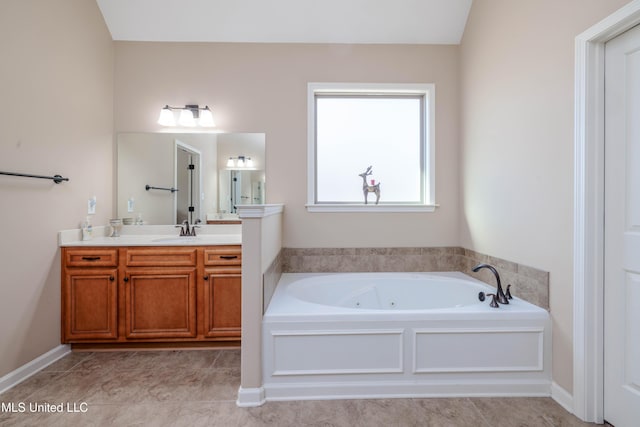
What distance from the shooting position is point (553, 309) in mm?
1942

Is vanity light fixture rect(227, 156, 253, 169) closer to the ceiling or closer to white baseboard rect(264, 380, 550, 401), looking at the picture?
the ceiling

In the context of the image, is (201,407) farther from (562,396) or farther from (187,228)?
(562,396)

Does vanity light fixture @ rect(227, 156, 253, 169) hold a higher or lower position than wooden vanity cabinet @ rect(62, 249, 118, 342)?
higher

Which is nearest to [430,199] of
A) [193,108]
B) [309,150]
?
[309,150]

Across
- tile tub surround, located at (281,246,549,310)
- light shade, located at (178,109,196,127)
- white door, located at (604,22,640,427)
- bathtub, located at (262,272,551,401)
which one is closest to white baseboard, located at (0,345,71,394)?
bathtub, located at (262,272,551,401)

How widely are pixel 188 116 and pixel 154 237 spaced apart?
114cm

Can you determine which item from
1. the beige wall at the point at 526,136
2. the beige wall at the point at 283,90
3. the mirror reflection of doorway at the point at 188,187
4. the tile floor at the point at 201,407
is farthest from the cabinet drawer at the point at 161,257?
the beige wall at the point at 526,136

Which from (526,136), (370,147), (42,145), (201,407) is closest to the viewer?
(201,407)

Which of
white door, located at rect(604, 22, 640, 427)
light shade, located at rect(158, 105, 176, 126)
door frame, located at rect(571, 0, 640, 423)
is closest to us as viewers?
white door, located at rect(604, 22, 640, 427)

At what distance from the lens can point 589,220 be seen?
1.69m

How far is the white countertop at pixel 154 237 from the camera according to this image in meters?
2.59

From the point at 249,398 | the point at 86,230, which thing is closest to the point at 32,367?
the point at 86,230

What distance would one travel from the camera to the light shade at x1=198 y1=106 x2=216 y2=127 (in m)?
3.02

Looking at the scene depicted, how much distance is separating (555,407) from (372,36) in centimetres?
301
